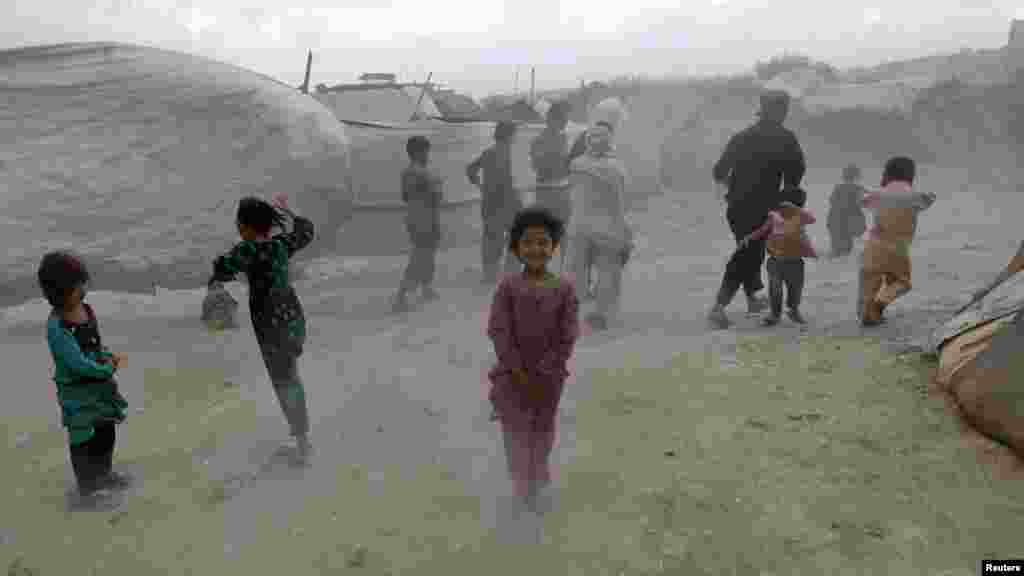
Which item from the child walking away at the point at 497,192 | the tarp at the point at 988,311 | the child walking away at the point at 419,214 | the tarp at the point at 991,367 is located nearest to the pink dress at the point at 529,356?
the tarp at the point at 991,367

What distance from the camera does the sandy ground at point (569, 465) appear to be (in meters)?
2.45

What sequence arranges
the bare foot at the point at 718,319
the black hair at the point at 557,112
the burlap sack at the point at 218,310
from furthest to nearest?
the black hair at the point at 557,112
the burlap sack at the point at 218,310
the bare foot at the point at 718,319

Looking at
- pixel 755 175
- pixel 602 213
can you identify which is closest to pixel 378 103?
pixel 602 213

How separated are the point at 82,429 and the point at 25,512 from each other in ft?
1.32

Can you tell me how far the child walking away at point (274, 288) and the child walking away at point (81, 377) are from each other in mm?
508

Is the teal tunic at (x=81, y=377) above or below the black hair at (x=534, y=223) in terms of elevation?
below

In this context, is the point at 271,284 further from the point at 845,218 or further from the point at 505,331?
the point at 845,218

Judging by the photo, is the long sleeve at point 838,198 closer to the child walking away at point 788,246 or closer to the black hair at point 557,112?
the black hair at point 557,112

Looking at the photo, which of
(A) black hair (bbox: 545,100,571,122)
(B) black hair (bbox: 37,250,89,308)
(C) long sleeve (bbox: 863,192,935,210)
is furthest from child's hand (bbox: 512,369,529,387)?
(A) black hair (bbox: 545,100,571,122)

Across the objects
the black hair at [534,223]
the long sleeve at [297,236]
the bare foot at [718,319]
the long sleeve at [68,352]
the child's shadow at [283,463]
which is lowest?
the child's shadow at [283,463]

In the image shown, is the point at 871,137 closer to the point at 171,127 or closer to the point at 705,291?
the point at 705,291

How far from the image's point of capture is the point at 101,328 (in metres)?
5.70

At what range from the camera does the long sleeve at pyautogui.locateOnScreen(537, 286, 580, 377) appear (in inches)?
104

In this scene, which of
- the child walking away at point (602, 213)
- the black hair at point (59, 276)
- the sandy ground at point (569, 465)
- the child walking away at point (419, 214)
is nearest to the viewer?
the sandy ground at point (569, 465)
